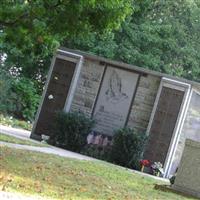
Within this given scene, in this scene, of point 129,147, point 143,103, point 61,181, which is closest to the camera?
point 61,181

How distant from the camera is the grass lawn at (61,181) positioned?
377 inches

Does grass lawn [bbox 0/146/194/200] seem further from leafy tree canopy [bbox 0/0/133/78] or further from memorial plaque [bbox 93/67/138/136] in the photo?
memorial plaque [bbox 93/67/138/136]

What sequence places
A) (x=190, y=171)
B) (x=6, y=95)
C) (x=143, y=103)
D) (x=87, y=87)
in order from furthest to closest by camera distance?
(x=6, y=95) < (x=87, y=87) < (x=143, y=103) < (x=190, y=171)

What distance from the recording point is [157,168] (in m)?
20.7

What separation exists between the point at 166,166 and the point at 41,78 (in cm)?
1759

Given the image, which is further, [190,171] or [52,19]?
[190,171]

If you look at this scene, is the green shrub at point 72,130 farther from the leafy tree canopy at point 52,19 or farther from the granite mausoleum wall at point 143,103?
the leafy tree canopy at point 52,19

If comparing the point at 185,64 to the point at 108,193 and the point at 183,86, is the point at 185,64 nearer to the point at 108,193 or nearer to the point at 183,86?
the point at 183,86

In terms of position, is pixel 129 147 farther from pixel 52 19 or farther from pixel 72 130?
pixel 52 19

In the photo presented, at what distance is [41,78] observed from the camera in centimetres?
3738

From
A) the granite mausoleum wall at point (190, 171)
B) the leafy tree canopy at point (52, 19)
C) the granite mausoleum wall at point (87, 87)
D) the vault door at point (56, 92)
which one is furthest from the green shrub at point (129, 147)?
the leafy tree canopy at point (52, 19)

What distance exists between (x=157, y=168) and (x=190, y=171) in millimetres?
6729

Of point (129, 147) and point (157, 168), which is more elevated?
point (129, 147)

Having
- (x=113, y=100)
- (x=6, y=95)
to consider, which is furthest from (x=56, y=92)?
(x=6, y=95)
